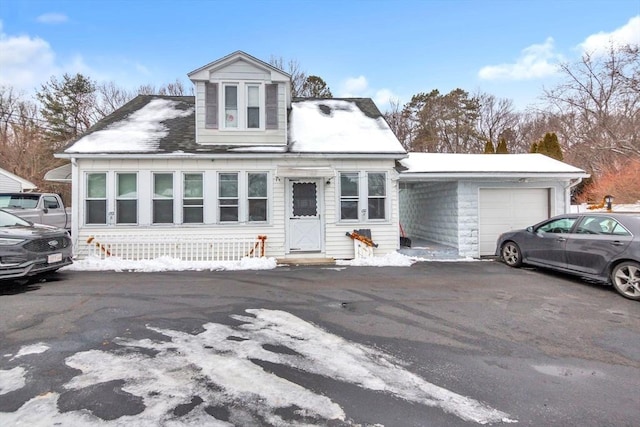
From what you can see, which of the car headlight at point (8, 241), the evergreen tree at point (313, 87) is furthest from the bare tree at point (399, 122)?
the car headlight at point (8, 241)

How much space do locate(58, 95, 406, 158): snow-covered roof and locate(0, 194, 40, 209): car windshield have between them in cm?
324

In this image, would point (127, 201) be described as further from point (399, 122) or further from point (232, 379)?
point (399, 122)

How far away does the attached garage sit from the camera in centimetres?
1055

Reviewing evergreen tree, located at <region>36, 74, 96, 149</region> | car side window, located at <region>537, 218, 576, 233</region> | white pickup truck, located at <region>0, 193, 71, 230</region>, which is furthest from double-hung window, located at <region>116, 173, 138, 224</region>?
evergreen tree, located at <region>36, 74, 96, 149</region>

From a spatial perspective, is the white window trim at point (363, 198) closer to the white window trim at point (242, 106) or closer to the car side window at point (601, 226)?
the white window trim at point (242, 106)

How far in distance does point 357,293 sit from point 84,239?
8080mm

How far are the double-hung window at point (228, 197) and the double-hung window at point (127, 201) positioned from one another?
2.33 metres

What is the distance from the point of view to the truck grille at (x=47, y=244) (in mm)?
6852

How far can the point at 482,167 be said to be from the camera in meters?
11.0

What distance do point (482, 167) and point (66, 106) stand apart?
3238 centimetres

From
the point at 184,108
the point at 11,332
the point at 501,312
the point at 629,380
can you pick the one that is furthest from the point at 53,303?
the point at 184,108

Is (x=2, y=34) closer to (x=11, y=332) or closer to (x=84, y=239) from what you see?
(x=84, y=239)

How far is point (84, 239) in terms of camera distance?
32.8 ft

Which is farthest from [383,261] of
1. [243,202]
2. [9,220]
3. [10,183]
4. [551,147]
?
[10,183]
